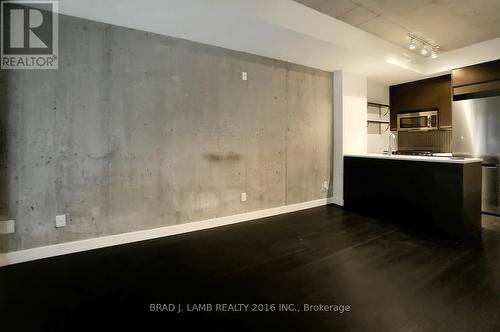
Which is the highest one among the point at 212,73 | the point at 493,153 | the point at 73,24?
the point at 73,24

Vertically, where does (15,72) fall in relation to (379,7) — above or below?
below

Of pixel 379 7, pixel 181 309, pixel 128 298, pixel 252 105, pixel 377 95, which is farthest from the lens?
pixel 377 95

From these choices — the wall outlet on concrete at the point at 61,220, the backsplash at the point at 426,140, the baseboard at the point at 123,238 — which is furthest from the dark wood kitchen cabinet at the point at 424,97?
the wall outlet on concrete at the point at 61,220

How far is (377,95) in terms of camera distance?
18.7 feet

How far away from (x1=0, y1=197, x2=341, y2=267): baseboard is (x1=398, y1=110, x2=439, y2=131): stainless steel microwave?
338 centimetres

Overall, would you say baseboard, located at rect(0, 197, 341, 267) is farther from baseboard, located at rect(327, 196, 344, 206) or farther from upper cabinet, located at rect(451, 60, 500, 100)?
upper cabinet, located at rect(451, 60, 500, 100)

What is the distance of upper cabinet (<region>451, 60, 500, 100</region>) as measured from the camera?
4063 millimetres

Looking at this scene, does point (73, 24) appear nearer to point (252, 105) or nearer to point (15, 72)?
point (15, 72)

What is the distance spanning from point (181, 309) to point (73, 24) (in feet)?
10.0

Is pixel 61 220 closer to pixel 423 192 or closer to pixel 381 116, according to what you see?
pixel 423 192

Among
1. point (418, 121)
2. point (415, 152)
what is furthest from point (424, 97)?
point (415, 152)

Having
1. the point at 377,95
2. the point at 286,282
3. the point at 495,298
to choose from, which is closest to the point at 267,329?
the point at 286,282

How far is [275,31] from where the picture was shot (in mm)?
3045

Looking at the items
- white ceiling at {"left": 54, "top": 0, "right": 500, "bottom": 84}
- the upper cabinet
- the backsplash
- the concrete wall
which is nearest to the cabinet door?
the upper cabinet
